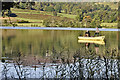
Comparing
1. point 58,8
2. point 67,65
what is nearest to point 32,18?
point 58,8

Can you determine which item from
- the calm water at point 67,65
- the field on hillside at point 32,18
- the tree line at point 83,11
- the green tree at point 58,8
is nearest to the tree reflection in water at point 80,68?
the calm water at point 67,65

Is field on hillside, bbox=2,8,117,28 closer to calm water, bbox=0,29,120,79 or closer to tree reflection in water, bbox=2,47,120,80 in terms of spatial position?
calm water, bbox=0,29,120,79

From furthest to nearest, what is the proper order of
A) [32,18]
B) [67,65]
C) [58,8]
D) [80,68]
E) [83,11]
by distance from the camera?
[58,8], [83,11], [32,18], [67,65], [80,68]

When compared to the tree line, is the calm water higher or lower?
higher

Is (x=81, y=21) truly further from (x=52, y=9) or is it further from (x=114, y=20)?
(x=52, y=9)

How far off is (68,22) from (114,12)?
16.5 metres

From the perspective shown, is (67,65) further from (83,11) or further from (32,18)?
(83,11)

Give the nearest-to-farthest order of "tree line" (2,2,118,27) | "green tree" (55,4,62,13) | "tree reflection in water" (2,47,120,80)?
"tree reflection in water" (2,47,120,80), "tree line" (2,2,118,27), "green tree" (55,4,62,13)

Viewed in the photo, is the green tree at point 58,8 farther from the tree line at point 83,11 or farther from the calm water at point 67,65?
the calm water at point 67,65

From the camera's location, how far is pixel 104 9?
85.3m

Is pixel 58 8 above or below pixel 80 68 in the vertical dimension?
below

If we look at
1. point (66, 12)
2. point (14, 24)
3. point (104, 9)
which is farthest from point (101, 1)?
point (14, 24)

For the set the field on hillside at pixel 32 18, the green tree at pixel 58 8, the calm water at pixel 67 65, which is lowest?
the field on hillside at pixel 32 18

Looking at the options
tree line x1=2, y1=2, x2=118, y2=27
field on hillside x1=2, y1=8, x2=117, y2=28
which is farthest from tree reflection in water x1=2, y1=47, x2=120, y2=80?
tree line x1=2, y1=2, x2=118, y2=27
